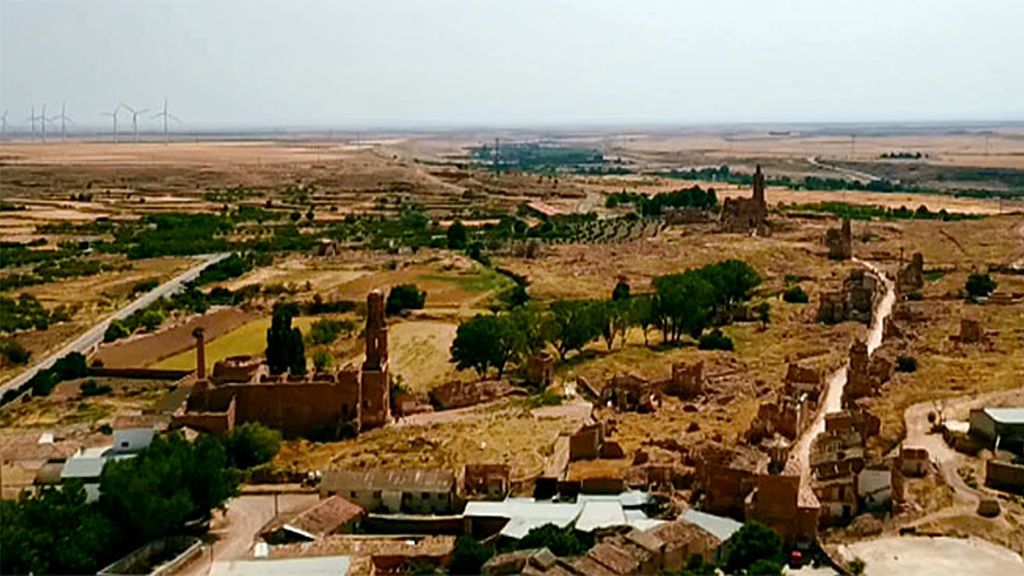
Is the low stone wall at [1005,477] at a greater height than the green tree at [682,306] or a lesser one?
lesser

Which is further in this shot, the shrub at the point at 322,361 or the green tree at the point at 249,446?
the shrub at the point at 322,361

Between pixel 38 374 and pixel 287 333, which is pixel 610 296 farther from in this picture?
pixel 38 374

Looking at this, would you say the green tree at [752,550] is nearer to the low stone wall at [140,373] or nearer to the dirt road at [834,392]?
the dirt road at [834,392]

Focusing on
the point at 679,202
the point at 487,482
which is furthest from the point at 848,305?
the point at 679,202

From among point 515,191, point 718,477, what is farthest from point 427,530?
point 515,191

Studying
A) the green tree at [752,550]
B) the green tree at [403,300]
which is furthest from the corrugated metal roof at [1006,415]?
A: the green tree at [403,300]

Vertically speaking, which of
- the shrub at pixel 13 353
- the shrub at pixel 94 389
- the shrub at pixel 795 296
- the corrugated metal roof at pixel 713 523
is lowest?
the shrub at pixel 94 389

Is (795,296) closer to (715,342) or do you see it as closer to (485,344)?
(715,342)

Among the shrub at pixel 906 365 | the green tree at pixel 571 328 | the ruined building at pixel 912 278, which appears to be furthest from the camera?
the ruined building at pixel 912 278
